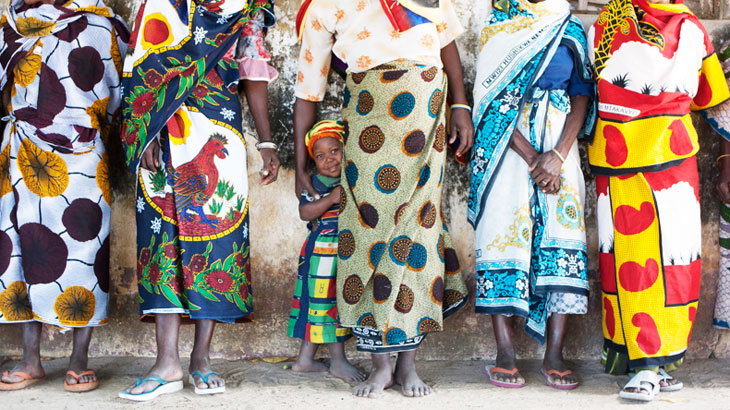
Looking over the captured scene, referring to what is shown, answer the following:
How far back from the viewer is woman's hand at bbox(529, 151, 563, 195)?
3172mm

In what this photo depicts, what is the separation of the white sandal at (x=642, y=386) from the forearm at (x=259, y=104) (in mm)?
2089

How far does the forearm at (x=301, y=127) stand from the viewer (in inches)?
133

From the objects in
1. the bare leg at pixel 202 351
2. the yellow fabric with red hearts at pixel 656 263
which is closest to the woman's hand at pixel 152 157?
the bare leg at pixel 202 351

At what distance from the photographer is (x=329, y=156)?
3312 mm

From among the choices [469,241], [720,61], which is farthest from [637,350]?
[720,61]

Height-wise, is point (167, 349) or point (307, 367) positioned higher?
point (167, 349)

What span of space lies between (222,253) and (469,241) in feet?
4.46

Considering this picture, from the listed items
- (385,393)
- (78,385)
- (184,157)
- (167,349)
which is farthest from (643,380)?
(78,385)

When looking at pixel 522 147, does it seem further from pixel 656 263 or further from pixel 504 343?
pixel 504 343

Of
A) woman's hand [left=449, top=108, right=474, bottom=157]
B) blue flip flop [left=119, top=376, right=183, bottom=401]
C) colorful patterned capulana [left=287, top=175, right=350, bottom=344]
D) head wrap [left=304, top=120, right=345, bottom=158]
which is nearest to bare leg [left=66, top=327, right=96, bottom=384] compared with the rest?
blue flip flop [left=119, top=376, right=183, bottom=401]

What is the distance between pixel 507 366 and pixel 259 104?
181cm

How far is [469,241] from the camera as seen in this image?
145 inches

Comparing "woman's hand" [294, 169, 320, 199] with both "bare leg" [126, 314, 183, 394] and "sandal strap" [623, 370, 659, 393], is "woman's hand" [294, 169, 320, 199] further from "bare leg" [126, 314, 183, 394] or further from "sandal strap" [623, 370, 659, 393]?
"sandal strap" [623, 370, 659, 393]

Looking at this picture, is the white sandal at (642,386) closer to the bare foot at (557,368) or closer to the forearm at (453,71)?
the bare foot at (557,368)
